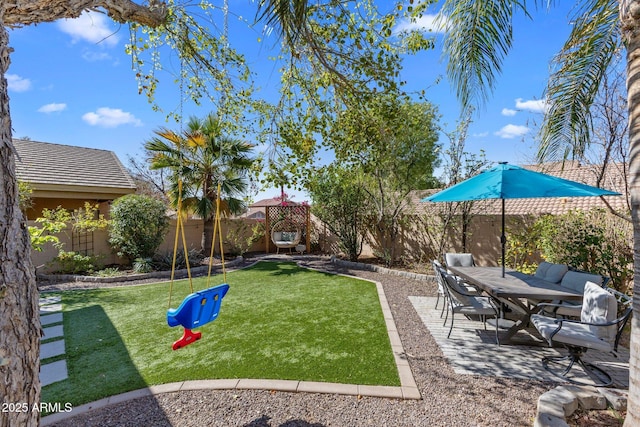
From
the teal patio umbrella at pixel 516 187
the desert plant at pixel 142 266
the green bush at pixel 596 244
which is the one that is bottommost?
the desert plant at pixel 142 266

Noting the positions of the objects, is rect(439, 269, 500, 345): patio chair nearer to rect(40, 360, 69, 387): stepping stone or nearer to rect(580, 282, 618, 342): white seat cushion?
rect(580, 282, 618, 342): white seat cushion

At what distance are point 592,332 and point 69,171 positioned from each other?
15.1 meters

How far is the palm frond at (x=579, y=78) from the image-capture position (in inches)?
151

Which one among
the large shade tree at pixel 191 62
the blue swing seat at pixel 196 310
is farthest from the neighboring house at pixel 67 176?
the blue swing seat at pixel 196 310

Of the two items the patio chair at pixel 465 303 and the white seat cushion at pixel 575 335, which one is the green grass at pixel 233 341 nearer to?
the patio chair at pixel 465 303

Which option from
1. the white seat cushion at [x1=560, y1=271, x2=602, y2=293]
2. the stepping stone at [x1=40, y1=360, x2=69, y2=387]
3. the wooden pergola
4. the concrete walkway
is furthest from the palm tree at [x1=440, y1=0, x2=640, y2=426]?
the wooden pergola

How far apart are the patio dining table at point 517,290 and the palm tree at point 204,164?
7776 mm

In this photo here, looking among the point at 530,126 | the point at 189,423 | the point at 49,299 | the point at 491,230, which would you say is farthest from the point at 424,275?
the point at 49,299

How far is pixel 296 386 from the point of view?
3.12 meters

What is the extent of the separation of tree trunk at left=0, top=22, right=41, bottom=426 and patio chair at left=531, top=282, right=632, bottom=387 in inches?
174

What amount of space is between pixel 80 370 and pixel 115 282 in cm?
541

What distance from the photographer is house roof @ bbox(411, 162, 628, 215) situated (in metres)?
6.45

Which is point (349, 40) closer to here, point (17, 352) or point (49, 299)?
point (17, 352)

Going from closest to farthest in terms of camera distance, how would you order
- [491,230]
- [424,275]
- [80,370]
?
[80,370]
[424,275]
[491,230]
